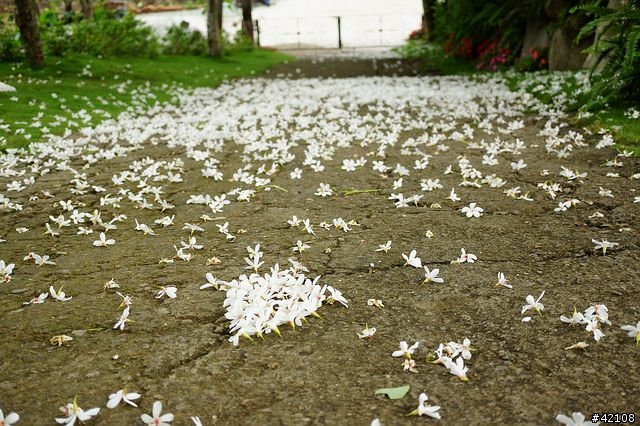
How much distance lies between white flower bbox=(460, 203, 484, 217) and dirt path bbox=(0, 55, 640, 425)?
122 mm

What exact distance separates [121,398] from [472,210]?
9.70 feet

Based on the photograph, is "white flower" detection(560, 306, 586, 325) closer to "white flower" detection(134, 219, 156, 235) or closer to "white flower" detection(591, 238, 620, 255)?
"white flower" detection(591, 238, 620, 255)

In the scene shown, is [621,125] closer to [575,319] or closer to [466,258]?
[466,258]

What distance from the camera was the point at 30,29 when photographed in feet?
35.0

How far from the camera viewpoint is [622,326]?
7.77 ft

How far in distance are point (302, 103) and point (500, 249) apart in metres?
7.85

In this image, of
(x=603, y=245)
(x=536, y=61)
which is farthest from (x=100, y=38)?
(x=603, y=245)

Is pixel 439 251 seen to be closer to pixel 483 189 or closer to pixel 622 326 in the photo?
pixel 622 326

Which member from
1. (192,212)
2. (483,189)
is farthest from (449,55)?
(192,212)

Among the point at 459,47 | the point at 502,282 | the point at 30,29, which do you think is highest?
the point at 30,29

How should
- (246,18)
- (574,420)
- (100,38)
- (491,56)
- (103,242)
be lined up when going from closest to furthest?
(574,420) → (103,242) → (491,56) → (100,38) → (246,18)

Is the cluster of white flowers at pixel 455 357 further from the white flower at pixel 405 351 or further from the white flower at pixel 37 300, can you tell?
the white flower at pixel 37 300

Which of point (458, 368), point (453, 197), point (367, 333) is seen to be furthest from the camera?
point (453, 197)

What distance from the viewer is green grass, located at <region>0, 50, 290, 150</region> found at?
7.83 metres
